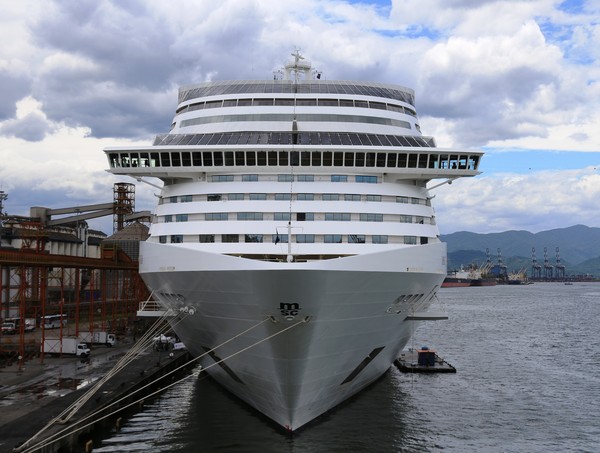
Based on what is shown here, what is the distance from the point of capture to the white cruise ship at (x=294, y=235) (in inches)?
773

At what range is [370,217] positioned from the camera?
23625mm

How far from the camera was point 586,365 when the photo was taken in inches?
1705

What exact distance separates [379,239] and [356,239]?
93 cm

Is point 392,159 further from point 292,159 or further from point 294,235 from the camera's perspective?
point 294,235

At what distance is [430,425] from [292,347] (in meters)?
9.97

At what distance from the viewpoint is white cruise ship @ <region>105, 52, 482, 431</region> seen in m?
19.6

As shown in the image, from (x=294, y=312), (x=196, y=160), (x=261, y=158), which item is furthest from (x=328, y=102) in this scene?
(x=294, y=312)

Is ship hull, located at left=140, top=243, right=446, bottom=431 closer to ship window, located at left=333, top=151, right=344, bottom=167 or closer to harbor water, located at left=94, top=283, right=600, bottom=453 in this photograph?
harbor water, located at left=94, top=283, right=600, bottom=453

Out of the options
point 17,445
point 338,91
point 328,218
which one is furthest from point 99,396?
point 338,91

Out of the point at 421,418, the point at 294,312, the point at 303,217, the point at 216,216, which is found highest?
the point at 216,216

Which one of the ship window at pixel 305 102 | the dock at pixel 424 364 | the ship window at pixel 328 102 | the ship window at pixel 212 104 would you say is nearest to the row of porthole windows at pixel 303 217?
the ship window at pixel 212 104

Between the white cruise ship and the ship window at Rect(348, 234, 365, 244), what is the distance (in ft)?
0.13

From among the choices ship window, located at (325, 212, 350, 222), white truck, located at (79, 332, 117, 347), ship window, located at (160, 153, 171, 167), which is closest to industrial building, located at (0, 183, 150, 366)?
white truck, located at (79, 332, 117, 347)

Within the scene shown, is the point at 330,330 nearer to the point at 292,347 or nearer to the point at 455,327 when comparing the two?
the point at 292,347
